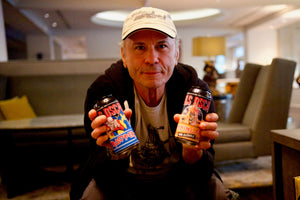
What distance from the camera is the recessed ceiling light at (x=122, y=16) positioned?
7.07 meters

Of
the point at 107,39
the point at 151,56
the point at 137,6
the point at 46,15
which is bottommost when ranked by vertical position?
the point at 151,56

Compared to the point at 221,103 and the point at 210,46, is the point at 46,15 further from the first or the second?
the point at 221,103


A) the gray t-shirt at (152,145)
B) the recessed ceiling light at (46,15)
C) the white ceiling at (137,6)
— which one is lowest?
the gray t-shirt at (152,145)

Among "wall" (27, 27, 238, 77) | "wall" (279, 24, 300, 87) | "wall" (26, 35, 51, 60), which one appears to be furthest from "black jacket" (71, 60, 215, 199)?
"wall" (279, 24, 300, 87)

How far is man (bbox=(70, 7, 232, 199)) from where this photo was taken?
2.68ft

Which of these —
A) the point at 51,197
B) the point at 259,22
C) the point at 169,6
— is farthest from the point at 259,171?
the point at 259,22

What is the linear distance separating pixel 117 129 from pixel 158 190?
1.20 feet

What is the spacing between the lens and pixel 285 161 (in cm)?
106

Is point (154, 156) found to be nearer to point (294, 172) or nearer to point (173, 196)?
point (173, 196)

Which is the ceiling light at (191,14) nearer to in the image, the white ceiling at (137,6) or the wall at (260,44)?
the white ceiling at (137,6)

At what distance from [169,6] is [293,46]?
5.32 m

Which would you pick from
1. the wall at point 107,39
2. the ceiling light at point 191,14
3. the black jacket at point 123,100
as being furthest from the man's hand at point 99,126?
the wall at point 107,39

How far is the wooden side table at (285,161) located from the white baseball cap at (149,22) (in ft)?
2.24

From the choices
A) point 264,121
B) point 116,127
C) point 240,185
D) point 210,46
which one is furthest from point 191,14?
point 116,127
